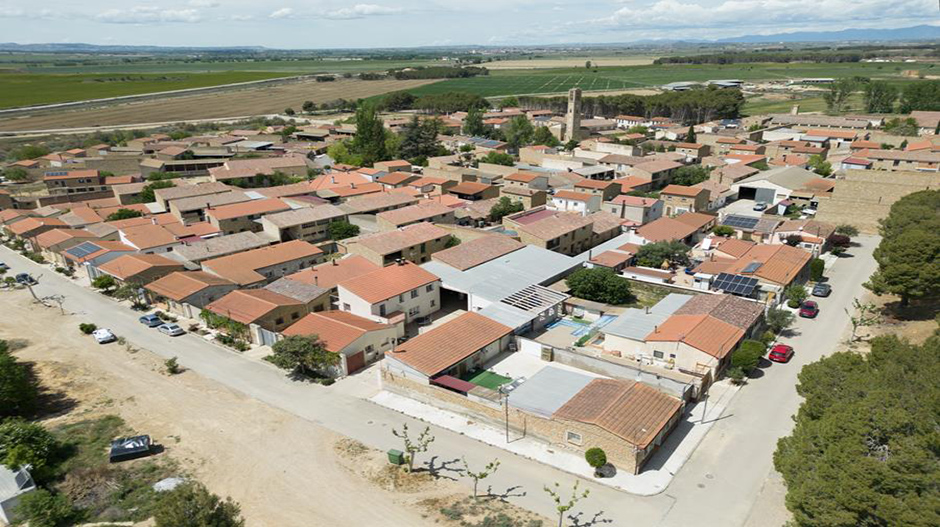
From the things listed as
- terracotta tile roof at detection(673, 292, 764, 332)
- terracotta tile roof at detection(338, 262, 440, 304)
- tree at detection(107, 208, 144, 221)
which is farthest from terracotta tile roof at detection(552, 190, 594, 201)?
tree at detection(107, 208, 144, 221)

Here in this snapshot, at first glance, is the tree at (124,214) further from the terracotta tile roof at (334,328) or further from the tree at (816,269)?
the tree at (816,269)

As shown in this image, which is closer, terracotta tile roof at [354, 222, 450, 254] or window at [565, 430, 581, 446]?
window at [565, 430, 581, 446]

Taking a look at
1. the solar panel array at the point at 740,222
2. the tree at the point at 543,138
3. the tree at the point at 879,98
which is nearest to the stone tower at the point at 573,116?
the tree at the point at 543,138

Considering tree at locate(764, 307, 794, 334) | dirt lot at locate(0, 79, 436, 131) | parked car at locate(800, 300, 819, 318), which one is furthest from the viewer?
dirt lot at locate(0, 79, 436, 131)

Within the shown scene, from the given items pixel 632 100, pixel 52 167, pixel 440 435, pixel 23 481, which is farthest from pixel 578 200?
pixel 632 100

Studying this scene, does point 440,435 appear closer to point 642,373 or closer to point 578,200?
point 642,373

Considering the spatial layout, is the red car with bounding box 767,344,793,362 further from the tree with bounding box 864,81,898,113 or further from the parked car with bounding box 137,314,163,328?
the tree with bounding box 864,81,898,113

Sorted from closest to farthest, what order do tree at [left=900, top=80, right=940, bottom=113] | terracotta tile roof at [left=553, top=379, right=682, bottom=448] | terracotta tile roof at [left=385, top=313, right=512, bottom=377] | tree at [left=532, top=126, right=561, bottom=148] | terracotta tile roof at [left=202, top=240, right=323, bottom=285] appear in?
terracotta tile roof at [left=553, top=379, right=682, bottom=448]
terracotta tile roof at [left=385, top=313, right=512, bottom=377]
terracotta tile roof at [left=202, top=240, right=323, bottom=285]
tree at [left=532, top=126, right=561, bottom=148]
tree at [left=900, top=80, right=940, bottom=113]

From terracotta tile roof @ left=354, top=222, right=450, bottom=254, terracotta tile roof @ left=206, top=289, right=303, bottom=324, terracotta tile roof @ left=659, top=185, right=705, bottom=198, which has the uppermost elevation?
terracotta tile roof @ left=659, top=185, right=705, bottom=198
